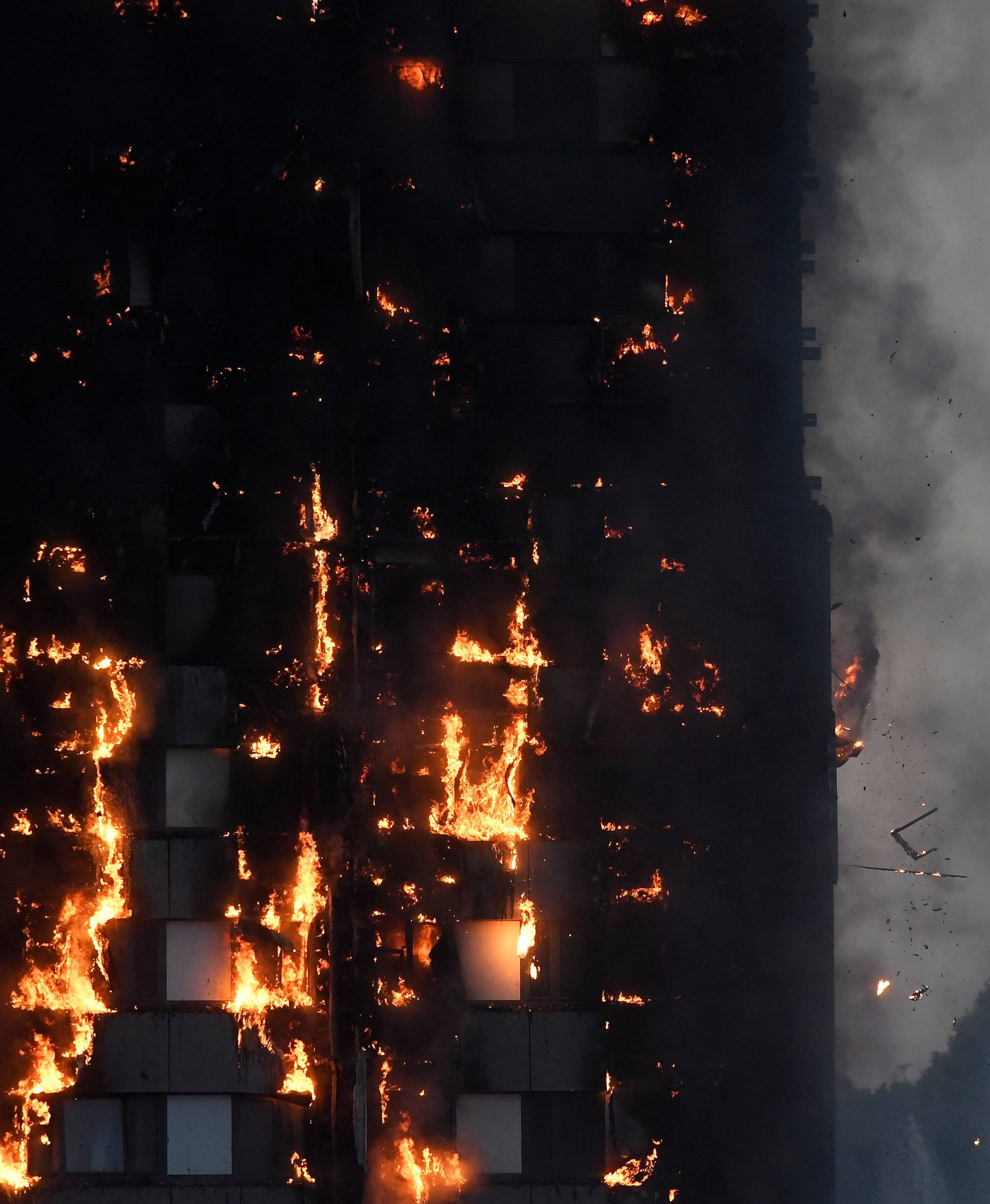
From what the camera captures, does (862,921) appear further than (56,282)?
Yes

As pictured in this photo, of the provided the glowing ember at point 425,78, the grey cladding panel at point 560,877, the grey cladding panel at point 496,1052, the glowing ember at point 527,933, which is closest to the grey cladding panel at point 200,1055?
the grey cladding panel at point 496,1052

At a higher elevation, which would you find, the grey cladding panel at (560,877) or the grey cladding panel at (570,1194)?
the grey cladding panel at (560,877)

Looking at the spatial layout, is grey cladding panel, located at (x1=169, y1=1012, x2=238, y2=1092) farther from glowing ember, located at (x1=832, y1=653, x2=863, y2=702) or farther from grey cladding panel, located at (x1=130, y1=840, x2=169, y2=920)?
glowing ember, located at (x1=832, y1=653, x2=863, y2=702)

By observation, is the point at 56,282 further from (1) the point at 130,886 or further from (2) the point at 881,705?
(2) the point at 881,705

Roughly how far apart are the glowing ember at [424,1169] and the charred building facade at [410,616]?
0.05m

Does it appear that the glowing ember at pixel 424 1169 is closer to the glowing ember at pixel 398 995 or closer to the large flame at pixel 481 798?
the glowing ember at pixel 398 995

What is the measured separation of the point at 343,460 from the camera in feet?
27.1

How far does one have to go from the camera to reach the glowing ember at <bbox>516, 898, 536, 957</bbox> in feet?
27.0

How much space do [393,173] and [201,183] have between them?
2.00 metres

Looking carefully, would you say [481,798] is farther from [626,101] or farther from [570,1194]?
[626,101]

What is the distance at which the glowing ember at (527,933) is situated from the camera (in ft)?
27.0

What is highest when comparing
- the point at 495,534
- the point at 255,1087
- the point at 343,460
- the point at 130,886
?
the point at 343,460

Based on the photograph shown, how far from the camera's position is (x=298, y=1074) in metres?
8.19

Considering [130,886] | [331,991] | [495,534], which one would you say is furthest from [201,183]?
[331,991]
